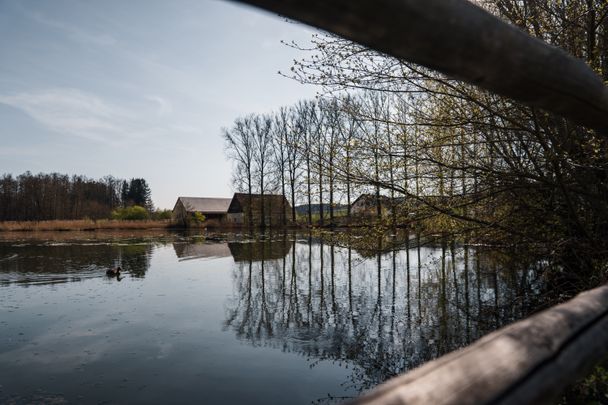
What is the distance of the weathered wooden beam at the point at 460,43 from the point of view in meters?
0.77

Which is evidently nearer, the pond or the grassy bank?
the pond

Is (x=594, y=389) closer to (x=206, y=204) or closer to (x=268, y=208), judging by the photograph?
(x=268, y=208)

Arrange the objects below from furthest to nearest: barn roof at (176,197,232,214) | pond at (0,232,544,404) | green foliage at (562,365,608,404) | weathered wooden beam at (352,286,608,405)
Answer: barn roof at (176,197,232,214) < pond at (0,232,544,404) < green foliage at (562,365,608,404) < weathered wooden beam at (352,286,608,405)

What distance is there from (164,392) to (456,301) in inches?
235

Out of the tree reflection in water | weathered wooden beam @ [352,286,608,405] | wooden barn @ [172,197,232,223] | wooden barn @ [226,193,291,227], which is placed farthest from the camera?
wooden barn @ [172,197,232,223]

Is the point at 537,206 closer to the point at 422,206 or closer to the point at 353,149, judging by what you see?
the point at 422,206

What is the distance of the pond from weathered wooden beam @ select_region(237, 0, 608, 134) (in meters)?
4.06

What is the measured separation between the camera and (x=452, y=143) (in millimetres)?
5672

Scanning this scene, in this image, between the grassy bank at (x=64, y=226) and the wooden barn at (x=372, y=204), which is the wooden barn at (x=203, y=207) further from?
the wooden barn at (x=372, y=204)

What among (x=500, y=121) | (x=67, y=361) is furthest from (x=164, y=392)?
(x=500, y=121)

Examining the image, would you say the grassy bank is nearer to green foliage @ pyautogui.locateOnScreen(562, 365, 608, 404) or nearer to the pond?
the pond

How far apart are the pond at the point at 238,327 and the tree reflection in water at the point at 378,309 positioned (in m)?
0.03

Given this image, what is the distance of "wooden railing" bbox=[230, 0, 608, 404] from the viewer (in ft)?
2.40

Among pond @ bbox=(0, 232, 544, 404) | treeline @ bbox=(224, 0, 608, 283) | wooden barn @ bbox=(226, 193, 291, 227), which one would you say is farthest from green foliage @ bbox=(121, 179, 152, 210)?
treeline @ bbox=(224, 0, 608, 283)
